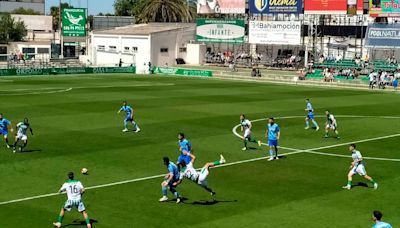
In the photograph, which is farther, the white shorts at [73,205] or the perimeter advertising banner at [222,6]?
the perimeter advertising banner at [222,6]

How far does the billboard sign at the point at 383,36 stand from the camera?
281ft

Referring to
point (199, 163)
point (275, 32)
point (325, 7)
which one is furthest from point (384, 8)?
point (199, 163)

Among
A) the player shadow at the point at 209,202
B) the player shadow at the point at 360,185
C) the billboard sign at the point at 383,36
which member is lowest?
the player shadow at the point at 209,202

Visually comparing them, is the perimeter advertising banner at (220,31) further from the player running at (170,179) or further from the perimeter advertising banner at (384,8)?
the player running at (170,179)

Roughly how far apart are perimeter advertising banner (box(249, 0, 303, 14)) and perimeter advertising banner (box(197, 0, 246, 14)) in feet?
12.4

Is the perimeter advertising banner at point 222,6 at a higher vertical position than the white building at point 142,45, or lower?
higher

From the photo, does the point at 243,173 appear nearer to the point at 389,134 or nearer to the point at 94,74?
the point at 389,134

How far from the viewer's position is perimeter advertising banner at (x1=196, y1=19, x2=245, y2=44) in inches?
3962

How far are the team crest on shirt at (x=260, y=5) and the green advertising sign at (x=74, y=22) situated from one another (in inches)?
1128

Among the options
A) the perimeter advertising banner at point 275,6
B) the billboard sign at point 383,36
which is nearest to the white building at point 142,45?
the perimeter advertising banner at point 275,6

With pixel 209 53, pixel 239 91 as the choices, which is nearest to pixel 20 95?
pixel 239 91

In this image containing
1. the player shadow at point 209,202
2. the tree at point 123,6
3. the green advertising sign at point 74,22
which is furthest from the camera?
the tree at point 123,6

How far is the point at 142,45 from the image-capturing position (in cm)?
10100

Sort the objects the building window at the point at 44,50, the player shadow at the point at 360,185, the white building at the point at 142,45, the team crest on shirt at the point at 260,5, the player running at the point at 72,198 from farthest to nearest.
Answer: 1. the building window at the point at 44,50
2. the white building at the point at 142,45
3. the team crest on shirt at the point at 260,5
4. the player shadow at the point at 360,185
5. the player running at the point at 72,198
